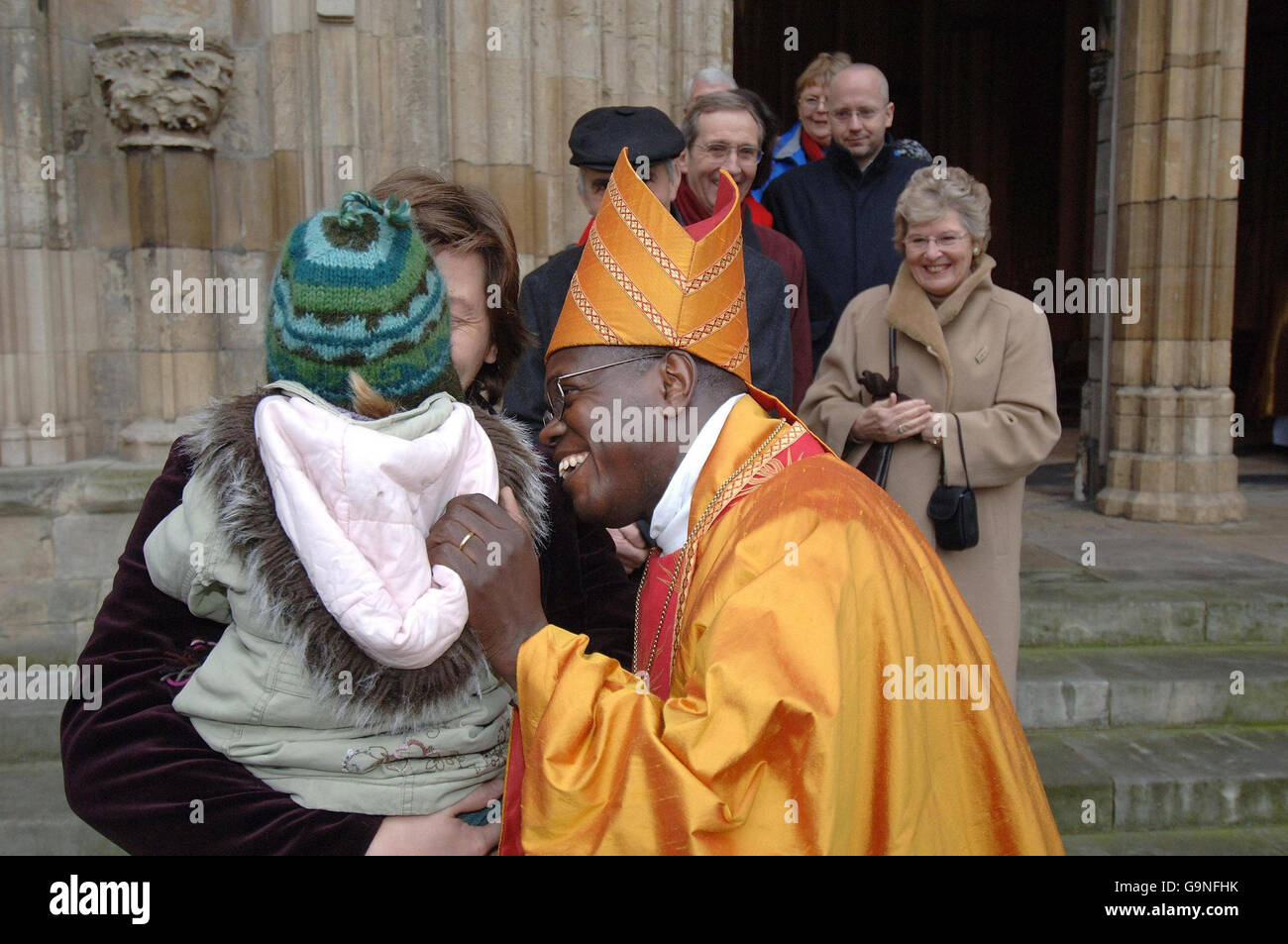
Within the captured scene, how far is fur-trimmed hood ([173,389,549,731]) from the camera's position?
4.74ft

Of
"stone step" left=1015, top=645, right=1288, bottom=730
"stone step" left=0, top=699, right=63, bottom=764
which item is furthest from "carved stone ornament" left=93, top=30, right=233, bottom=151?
"stone step" left=1015, top=645, right=1288, bottom=730

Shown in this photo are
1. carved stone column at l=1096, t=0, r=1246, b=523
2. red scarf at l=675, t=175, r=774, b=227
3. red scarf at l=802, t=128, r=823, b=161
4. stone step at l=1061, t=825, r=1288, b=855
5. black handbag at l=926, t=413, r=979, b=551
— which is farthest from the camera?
carved stone column at l=1096, t=0, r=1246, b=523

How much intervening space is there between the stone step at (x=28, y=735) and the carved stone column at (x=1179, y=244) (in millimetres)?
5791

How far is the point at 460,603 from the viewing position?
146cm

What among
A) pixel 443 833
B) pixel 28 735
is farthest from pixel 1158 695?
pixel 28 735

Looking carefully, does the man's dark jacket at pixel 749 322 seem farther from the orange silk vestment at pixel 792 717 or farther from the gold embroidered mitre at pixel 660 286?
the orange silk vestment at pixel 792 717

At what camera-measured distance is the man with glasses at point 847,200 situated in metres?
4.04

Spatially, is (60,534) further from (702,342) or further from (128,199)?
(702,342)

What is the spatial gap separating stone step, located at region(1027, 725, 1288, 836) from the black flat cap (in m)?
2.50

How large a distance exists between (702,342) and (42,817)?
2978 millimetres

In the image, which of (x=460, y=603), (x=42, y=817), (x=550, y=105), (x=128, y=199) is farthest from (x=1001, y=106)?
(x=460, y=603)

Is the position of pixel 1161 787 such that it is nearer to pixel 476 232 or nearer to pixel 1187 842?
pixel 1187 842

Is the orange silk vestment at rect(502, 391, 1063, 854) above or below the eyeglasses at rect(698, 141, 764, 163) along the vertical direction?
below

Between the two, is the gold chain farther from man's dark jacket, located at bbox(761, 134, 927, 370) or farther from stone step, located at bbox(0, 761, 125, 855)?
stone step, located at bbox(0, 761, 125, 855)
